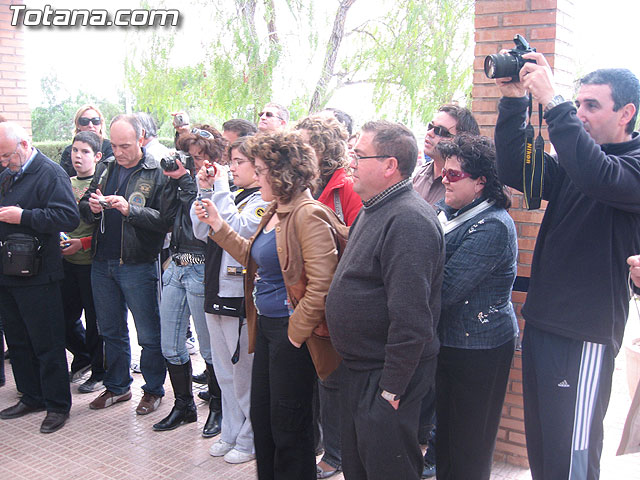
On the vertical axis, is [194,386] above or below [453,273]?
below

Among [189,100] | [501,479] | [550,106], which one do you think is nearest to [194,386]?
[501,479]

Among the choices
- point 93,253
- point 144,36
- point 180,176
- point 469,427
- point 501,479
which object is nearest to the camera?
point 469,427

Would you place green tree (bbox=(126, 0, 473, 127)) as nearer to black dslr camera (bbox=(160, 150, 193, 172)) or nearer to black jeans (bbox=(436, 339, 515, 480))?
black dslr camera (bbox=(160, 150, 193, 172))

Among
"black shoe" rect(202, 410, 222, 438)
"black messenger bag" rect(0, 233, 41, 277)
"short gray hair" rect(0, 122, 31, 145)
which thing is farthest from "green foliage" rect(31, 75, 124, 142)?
"black shoe" rect(202, 410, 222, 438)

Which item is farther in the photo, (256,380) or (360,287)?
(256,380)

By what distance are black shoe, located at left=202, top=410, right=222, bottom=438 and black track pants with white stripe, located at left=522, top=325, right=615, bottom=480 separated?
2.49 meters

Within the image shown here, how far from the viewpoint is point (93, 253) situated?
4.83 meters

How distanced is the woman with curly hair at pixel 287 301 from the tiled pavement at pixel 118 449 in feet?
2.65

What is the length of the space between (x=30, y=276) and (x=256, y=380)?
225 centimetres

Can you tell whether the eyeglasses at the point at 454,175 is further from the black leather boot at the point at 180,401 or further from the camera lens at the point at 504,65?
the black leather boot at the point at 180,401

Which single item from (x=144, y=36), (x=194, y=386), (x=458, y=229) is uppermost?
(x=144, y=36)

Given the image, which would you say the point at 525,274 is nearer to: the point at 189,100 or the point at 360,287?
the point at 360,287

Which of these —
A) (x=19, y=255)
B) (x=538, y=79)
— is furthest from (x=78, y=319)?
(x=538, y=79)

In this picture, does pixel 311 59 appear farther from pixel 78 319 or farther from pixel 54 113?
pixel 54 113
